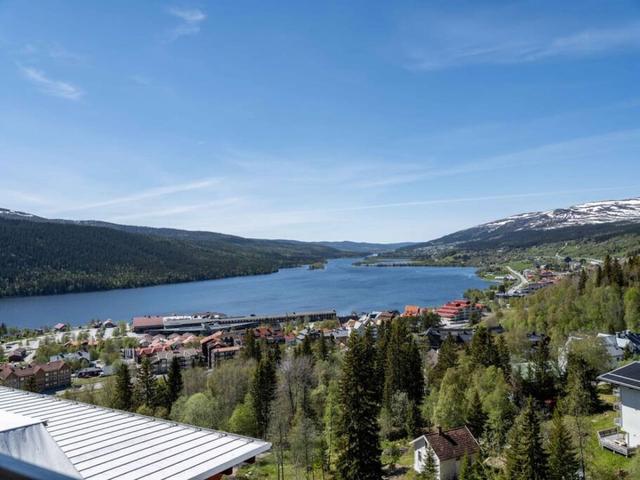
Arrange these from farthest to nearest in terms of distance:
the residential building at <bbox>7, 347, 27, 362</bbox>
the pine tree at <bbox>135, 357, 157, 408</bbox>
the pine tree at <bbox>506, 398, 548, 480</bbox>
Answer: the residential building at <bbox>7, 347, 27, 362</bbox>, the pine tree at <bbox>135, 357, 157, 408</bbox>, the pine tree at <bbox>506, 398, 548, 480</bbox>

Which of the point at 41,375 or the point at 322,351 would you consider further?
the point at 41,375

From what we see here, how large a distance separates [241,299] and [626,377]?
6568cm

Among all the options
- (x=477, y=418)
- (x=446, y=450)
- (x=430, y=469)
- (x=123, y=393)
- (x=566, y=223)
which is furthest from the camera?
(x=566, y=223)

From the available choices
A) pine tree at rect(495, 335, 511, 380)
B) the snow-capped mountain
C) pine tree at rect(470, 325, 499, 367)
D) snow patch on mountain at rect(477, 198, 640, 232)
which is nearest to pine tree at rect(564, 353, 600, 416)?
pine tree at rect(495, 335, 511, 380)

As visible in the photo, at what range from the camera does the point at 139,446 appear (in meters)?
3.04

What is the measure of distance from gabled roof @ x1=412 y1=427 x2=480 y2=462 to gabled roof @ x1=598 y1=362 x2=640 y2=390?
3695 millimetres

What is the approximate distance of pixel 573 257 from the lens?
3669 inches

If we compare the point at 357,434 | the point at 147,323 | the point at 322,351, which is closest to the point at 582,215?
the point at 147,323

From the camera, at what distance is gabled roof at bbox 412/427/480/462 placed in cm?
1169

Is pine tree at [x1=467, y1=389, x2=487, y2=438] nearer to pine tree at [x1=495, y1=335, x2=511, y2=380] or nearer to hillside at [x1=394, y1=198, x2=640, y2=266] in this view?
pine tree at [x1=495, y1=335, x2=511, y2=380]

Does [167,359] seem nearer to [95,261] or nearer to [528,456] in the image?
[528,456]

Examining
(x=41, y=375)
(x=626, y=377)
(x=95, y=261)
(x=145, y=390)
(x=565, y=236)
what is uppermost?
(x=565, y=236)

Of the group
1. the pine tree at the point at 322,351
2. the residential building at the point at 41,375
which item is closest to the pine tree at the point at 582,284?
the pine tree at the point at 322,351

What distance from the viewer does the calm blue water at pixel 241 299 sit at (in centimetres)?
6059
